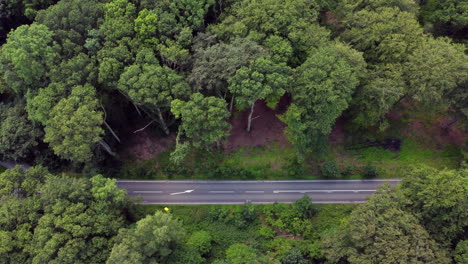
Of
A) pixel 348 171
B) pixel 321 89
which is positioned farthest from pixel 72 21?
pixel 348 171

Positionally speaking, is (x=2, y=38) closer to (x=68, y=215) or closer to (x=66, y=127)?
(x=66, y=127)

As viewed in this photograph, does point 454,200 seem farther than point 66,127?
No

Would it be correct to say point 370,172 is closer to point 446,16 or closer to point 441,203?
point 441,203

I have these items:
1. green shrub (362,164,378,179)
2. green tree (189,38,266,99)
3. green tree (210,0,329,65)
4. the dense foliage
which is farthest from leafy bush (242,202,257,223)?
green tree (210,0,329,65)

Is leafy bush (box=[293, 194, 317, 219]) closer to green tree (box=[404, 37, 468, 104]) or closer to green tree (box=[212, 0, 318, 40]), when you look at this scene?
green tree (box=[404, 37, 468, 104])

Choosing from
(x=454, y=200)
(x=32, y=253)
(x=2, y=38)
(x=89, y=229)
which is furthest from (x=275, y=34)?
(x=2, y=38)

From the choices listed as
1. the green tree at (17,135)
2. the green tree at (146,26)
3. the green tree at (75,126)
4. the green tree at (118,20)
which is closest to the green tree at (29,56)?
the green tree at (17,135)

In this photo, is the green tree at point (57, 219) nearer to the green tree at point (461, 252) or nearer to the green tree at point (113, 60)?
the green tree at point (113, 60)
